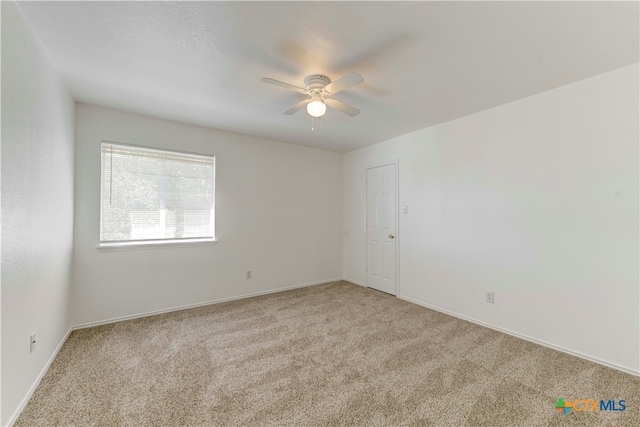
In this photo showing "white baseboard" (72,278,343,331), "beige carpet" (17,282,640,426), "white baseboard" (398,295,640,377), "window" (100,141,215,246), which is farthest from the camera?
"window" (100,141,215,246)


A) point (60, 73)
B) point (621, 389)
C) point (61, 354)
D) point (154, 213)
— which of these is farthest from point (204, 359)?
point (621, 389)

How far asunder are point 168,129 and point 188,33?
1991 millimetres

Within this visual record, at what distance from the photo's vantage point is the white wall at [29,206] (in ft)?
5.02

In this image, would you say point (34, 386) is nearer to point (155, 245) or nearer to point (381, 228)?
point (155, 245)

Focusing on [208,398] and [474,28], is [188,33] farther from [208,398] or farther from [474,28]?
[208,398]

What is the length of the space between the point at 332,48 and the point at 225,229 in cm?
283

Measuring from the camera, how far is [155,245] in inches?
131

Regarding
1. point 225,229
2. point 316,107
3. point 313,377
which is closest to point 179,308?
point 225,229

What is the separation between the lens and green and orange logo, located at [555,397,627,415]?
68.7 inches

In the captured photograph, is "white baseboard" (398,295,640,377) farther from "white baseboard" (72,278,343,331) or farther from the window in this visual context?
the window

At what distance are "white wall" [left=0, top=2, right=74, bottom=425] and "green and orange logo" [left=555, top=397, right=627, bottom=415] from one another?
3410 millimetres

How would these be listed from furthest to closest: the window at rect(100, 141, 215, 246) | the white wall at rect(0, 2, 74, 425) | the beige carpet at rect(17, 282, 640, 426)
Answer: the window at rect(100, 141, 215, 246) < the beige carpet at rect(17, 282, 640, 426) < the white wall at rect(0, 2, 74, 425)

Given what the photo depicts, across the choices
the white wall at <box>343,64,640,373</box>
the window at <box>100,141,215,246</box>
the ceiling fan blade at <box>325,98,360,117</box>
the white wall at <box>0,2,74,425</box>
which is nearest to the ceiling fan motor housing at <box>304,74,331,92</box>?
the ceiling fan blade at <box>325,98,360,117</box>

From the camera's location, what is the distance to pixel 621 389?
1.94m
